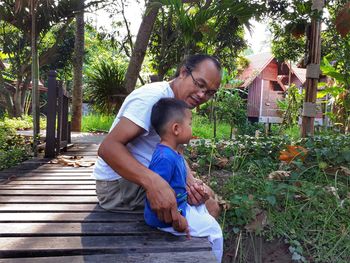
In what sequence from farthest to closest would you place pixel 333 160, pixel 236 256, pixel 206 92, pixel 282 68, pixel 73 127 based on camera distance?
1. pixel 282 68
2. pixel 73 127
3. pixel 333 160
4. pixel 236 256
5. pixel 206 92

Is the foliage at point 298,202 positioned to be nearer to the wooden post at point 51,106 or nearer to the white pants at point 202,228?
the white pants at point 202,228

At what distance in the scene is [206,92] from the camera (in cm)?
223

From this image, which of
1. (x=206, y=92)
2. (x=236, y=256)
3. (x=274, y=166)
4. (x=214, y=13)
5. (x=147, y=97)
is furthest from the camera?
(x=214, y=13)

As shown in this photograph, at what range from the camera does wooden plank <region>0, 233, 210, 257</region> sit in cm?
176

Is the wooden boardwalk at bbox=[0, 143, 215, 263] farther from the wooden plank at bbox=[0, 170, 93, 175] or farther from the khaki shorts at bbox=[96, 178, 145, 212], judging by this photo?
the wooden plank at bbox=[0, 170, 93, 175]

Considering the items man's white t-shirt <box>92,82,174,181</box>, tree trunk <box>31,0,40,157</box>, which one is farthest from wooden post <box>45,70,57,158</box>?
man's white t-shirt <box>92,82,174,181</box>

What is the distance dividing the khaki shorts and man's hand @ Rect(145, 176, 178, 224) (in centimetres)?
44

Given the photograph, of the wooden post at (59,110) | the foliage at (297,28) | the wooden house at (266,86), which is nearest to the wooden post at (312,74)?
the foliage at (297,28)

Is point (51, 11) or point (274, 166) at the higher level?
point (51, 11)

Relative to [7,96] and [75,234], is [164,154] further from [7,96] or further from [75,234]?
[7,96]

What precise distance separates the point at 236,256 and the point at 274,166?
1334 millimetres

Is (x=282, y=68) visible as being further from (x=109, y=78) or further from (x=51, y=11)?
(x=51, y=11)

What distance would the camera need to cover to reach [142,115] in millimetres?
1963

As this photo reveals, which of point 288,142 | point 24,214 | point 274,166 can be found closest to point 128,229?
point 24,214
